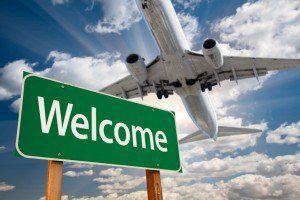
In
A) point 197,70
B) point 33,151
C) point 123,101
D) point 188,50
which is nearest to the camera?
point 33,151

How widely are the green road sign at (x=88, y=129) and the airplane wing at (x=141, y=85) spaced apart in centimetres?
1733

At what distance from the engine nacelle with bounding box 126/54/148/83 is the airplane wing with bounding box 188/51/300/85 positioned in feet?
10.6

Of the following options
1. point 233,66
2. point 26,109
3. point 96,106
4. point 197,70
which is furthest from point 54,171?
point 233,66

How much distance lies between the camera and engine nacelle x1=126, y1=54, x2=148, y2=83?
19.0 meters

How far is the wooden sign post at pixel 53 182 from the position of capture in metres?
1.72

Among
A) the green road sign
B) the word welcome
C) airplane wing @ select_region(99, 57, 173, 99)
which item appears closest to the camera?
the green road sign

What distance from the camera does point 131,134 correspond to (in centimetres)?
241

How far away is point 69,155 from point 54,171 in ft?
0.55

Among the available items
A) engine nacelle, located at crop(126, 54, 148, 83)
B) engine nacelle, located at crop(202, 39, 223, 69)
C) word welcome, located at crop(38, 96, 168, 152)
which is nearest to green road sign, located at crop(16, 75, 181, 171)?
word welcome, located at crop(38, 96, 168, 152)

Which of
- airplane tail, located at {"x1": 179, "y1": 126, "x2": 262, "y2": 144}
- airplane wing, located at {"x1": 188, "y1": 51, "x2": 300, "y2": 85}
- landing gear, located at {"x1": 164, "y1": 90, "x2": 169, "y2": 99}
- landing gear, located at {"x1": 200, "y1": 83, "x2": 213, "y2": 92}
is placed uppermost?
airplane wing, located at {"x1": 188, "y1": 51, "x2": 300, "y2": 85}

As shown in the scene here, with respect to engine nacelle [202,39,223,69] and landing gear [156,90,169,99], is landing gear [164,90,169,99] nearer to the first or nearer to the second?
landing gear [156,90,169,99]

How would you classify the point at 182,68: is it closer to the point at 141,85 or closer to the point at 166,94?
the point at 166,94

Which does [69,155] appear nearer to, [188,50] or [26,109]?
[26,109]

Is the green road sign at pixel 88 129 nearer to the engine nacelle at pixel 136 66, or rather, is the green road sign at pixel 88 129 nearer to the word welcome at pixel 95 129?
the word welcome at pixel 95 129
